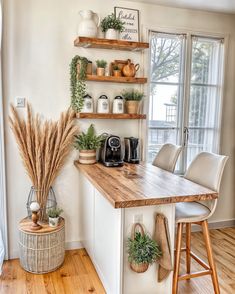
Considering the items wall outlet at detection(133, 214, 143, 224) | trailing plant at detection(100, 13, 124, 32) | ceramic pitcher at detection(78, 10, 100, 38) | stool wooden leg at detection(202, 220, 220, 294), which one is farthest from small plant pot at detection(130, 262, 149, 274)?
trailing plant at detection(100, 13, 124, 32)

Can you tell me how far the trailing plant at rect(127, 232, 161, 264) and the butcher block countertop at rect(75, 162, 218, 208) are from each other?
254 millimetres

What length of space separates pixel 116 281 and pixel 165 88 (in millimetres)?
2138

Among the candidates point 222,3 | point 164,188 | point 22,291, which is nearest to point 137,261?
point 164,188

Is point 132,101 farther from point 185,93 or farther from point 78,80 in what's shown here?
point 185,93

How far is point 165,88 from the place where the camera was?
3.27m

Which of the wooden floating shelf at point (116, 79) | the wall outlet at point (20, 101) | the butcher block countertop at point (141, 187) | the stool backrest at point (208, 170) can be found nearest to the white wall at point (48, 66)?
the wall outlet at point (20, 101)

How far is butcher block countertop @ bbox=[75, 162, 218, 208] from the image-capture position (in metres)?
1.75

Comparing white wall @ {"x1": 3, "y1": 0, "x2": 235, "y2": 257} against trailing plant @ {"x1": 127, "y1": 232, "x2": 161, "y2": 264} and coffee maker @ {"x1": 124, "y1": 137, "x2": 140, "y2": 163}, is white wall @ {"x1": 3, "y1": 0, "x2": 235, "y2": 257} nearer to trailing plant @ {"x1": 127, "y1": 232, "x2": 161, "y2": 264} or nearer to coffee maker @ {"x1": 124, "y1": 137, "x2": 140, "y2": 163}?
coffee maker @ {"x1": 124, "y1": 137, "x2": 140, "y2": 163}

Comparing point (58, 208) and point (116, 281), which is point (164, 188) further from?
point (58, 208)

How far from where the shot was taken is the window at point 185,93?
10.5 feet

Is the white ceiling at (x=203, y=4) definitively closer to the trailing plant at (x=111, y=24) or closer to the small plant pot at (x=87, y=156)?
the trailing plant at (x=111, y=24)

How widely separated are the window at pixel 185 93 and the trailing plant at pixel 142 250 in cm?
154

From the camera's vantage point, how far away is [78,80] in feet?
8.88

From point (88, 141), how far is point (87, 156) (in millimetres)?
146
